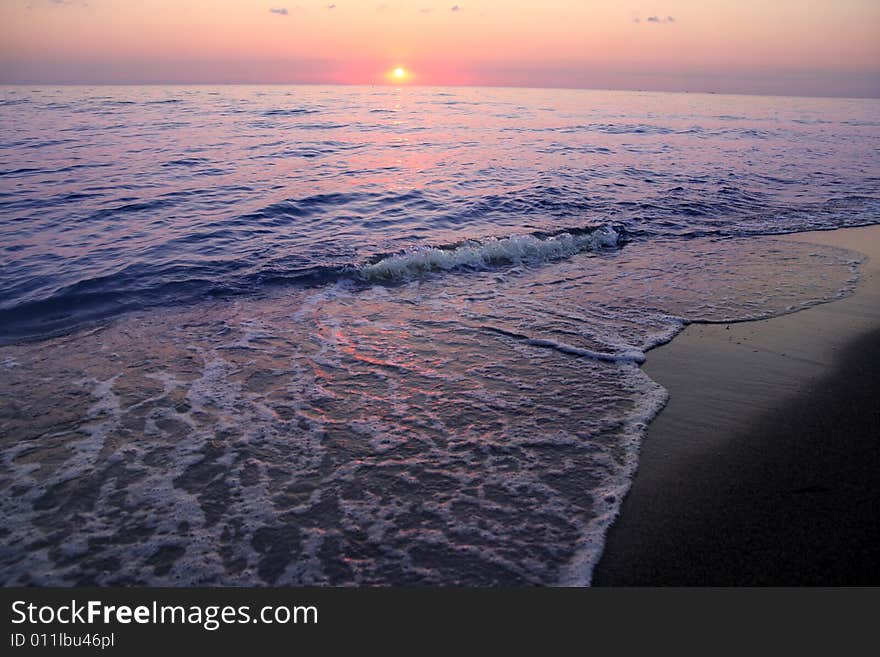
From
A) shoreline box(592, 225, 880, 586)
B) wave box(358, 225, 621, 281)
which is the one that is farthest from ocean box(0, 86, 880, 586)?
shoreline box(592, 225, 880, 586)

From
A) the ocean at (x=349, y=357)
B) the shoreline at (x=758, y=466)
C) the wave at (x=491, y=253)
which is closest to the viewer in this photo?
the shoreline at (x=758, y=466)

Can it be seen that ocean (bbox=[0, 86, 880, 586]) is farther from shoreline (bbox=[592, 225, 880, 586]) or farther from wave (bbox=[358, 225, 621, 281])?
shoreline (bbox=[592, 225, 880, 586])

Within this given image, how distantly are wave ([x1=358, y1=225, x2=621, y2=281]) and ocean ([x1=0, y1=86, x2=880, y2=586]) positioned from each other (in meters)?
0.07

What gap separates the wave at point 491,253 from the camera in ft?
33.3

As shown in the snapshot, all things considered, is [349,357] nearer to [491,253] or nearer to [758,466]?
[758,466]

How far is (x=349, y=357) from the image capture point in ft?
21.4

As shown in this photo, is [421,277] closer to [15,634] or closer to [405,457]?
[405,457]

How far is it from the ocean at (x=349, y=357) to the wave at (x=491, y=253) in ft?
0.23

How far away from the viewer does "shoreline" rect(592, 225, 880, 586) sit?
3.33 meters

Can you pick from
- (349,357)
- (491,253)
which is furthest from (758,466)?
(491,253)

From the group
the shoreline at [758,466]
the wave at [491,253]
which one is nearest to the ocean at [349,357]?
the wave at [491,253]

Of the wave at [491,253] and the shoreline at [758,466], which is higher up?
the wave at [491,253]

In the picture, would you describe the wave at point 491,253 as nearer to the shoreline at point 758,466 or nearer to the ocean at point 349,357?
the ocean at point 349,357

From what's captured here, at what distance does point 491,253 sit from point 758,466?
299 inches
